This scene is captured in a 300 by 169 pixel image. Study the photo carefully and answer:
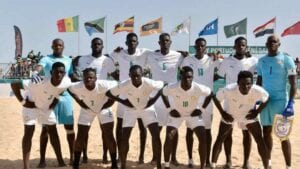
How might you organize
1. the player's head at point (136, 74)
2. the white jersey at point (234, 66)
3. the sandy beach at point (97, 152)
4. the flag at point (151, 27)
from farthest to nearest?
the flag at point (151, 27) < the sandy beach at point (97, 152) < the white jersey at point (234, 66) < the player's head at point (136, 74)

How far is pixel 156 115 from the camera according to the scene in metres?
7.43

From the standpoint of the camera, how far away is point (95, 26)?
3350 centimetres

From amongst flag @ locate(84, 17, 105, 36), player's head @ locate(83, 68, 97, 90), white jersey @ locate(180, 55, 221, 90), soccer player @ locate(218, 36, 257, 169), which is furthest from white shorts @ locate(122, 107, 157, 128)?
flag @ locate(84, 17, 105, 36)

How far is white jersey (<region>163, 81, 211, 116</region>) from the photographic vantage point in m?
7.05

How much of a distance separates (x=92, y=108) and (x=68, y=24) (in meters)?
27.3

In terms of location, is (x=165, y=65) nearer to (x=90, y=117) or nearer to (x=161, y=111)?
(x=161, y=111)

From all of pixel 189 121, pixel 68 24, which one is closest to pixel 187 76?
pixel 189 121

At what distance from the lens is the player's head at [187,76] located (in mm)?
6938

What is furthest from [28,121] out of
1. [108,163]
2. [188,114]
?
[188,114]

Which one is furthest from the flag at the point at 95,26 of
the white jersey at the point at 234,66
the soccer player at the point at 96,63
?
the white jersey at the point at 234,66

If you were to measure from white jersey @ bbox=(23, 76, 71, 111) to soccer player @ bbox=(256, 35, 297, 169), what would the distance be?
338 centimetres

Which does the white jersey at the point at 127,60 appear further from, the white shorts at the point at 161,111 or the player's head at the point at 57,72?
the player's head at the point at 57,72

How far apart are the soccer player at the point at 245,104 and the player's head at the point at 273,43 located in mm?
633

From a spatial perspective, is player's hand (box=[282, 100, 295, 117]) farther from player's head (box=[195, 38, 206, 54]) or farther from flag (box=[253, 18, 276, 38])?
flag (box=[253, 18, 276, 38])
